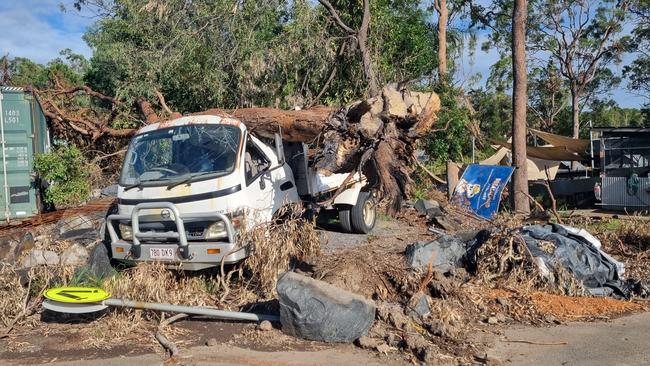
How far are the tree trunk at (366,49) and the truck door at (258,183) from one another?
7157mm

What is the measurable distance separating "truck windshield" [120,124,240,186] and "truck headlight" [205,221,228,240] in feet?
2.03

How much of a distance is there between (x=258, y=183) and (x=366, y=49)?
8.55m

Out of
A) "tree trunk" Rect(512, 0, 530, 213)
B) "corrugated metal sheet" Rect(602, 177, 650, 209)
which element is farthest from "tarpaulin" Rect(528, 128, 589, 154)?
"tree trunk" Rect(512, 0, 530, 213)

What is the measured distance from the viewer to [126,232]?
24.1 feet

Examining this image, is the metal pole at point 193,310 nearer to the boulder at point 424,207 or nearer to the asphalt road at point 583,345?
the asphalt road at point 583,345

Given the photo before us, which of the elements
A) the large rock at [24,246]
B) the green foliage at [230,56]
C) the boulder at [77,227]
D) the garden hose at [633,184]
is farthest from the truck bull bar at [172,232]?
the garden hose at [633,184]

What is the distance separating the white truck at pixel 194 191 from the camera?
6801mm

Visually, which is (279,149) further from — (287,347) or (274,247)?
(287,347)

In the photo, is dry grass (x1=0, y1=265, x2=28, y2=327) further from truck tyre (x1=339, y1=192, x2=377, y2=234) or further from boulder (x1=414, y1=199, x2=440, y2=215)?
boulder (x1=414, y1=199, x2=440, y2=215)

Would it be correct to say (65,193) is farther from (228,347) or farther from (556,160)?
(556,160)

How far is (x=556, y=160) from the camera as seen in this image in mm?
19359

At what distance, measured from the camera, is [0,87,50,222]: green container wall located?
10.6m

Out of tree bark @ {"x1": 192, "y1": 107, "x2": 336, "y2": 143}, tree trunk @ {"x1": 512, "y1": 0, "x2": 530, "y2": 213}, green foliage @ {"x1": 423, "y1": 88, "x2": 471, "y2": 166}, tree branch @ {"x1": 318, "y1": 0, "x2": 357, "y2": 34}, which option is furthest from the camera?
green foliage @ {"x1": 423, "y1": 88, "x2": 471, "y2": 166}

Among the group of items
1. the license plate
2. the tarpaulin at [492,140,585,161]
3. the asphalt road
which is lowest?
the asphalt road
